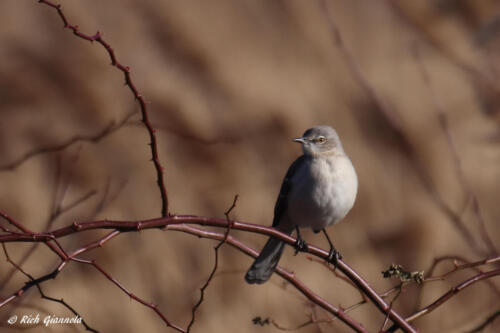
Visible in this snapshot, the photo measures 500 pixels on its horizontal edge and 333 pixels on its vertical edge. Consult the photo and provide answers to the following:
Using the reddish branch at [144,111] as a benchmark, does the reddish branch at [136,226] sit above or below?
below

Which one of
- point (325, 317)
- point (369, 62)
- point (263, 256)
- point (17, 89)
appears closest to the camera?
point (263, 256)

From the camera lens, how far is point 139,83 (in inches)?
176

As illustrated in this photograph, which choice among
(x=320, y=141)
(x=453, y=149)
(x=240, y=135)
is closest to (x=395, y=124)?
(x=453, y=149)

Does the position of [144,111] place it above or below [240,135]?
below

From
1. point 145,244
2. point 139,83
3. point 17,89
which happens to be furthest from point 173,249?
point 17,89

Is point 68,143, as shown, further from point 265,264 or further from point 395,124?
point 395,124

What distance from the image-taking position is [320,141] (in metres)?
4.28

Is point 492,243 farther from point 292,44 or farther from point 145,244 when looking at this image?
point 145,244

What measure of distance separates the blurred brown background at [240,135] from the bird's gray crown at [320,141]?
1.34 ft

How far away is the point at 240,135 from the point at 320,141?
0.60 m

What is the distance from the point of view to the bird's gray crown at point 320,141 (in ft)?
13.9

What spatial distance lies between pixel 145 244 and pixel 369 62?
2.01 m

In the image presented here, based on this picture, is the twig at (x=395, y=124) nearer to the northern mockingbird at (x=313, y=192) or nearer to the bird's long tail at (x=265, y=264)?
the northern mockingbird at (x=313, y=192)

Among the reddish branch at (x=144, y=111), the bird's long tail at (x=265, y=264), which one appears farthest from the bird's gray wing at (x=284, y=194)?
the reddish branch at (x=144, y=111)
